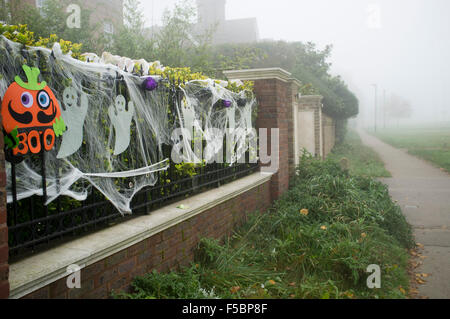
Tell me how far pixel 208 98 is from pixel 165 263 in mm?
2257

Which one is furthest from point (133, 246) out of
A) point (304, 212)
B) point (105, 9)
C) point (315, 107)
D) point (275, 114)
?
point (105, 9)

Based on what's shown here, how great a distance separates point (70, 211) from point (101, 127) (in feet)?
2.44

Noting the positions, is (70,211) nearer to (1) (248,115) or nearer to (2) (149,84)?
(2) (149,84)

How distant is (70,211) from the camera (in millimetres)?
2971

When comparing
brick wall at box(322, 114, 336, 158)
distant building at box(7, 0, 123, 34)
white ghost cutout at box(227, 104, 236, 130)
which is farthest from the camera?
brick wall at box(322, 114, 336, 158)

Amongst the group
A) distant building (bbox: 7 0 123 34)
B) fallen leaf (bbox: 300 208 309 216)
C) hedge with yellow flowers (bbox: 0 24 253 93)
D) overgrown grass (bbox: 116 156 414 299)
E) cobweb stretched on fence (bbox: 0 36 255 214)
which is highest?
distant building (bbox: 7 0 123 34)

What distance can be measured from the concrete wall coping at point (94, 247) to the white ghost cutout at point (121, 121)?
2.23 ft

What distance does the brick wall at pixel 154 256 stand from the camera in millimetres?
2795

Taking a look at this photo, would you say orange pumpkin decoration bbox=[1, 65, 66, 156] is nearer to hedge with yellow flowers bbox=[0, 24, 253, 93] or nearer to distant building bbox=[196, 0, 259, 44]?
hedge with yellow flowers bbox=[0, 24, 253, 93]

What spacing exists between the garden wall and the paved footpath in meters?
2.39

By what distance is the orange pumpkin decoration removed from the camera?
2432 millimetres

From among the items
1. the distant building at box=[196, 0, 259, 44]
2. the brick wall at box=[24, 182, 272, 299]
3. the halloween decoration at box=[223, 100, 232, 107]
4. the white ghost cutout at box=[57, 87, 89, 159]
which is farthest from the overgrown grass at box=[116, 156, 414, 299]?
the distant building at box=[196, 0, 259, 44]

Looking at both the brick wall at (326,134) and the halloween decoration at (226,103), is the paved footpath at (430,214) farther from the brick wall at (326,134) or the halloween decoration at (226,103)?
the halloween decoration at (226,103)

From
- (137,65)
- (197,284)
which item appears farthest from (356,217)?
(137,65)
